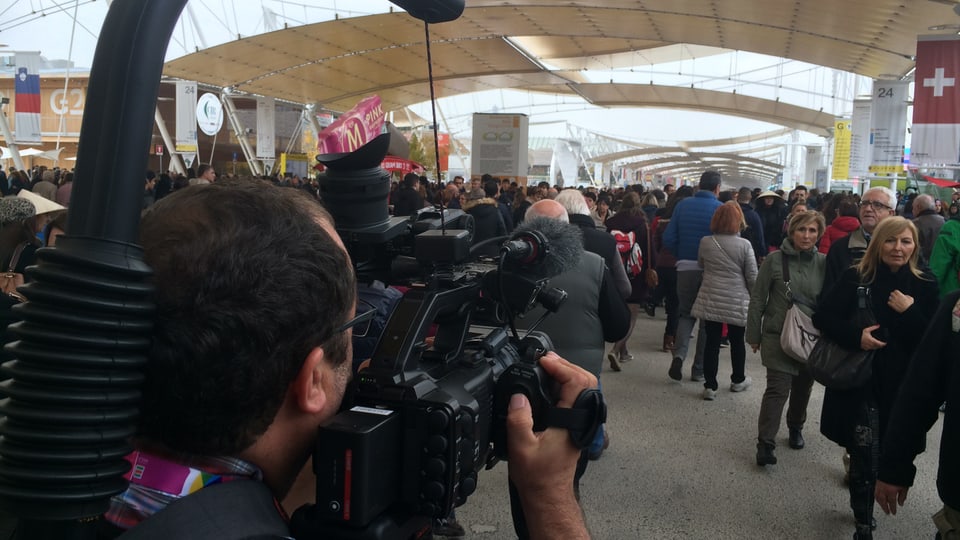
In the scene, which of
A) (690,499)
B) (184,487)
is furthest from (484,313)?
(690,499)

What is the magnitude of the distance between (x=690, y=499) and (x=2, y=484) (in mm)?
4988

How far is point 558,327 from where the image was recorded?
Answer: 15.6 feet

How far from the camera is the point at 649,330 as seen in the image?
11.0 metres

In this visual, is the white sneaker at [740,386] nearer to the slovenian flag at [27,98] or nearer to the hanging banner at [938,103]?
the hanging banner at [938,103]

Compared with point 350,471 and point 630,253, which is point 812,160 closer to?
point 630,253

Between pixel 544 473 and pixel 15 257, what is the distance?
3.89 m

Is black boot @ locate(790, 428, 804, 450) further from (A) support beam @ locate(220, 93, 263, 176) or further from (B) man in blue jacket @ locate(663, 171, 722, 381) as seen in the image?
(A) support beam @ locate(220, 93, 263, 176)

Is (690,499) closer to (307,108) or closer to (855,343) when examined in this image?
(855,343)

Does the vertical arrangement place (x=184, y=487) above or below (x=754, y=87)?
below

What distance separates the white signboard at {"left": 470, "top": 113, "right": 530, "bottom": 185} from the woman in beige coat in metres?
10.0

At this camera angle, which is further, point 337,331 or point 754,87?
point 754,87

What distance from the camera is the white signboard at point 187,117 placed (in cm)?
2045

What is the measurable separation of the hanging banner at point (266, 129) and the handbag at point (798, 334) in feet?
82.6

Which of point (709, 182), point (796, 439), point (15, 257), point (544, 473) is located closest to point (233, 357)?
point (544, 473)
